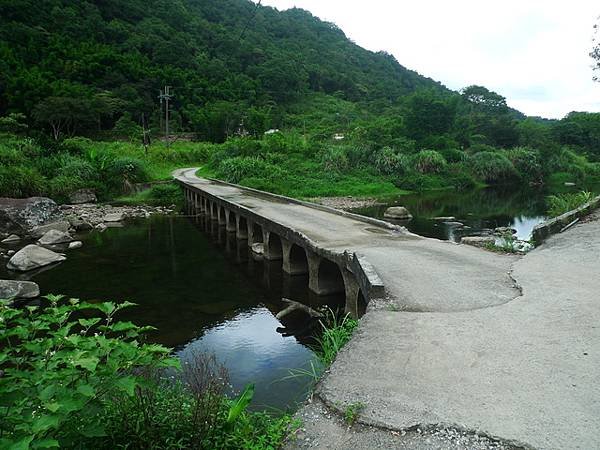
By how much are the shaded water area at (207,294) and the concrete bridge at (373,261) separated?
0.88m

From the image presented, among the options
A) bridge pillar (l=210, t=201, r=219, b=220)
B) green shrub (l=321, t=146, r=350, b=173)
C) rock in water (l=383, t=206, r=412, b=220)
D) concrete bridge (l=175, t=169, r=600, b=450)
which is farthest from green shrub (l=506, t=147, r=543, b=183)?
concrete bridge (l=175, t=169, r=600, b=450)

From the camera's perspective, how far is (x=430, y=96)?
62438mm

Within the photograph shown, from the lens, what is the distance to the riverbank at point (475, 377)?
3424 mm

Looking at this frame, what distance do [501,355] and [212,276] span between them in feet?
39.1

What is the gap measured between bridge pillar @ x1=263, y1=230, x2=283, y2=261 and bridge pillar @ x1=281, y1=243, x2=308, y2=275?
1.83 meters

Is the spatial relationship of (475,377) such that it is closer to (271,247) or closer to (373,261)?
(373,261)

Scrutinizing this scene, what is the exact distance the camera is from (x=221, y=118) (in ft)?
203

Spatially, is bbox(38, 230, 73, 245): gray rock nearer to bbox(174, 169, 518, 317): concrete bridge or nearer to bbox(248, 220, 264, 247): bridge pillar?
bbox(174, 169, 518, 317): concrete bridge

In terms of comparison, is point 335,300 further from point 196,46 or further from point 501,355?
point 196,46

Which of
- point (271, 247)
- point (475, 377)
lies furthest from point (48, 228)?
point (475, 377)

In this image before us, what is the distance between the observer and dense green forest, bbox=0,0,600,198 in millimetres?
36688

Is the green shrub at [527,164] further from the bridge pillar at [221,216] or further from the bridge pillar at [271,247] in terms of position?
the bridge pillar at [271,247]

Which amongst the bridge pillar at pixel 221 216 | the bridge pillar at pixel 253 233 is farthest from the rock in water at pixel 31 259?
the bridge pillar at pixel 221 216

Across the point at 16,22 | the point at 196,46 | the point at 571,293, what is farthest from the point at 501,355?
the point at 196,46
